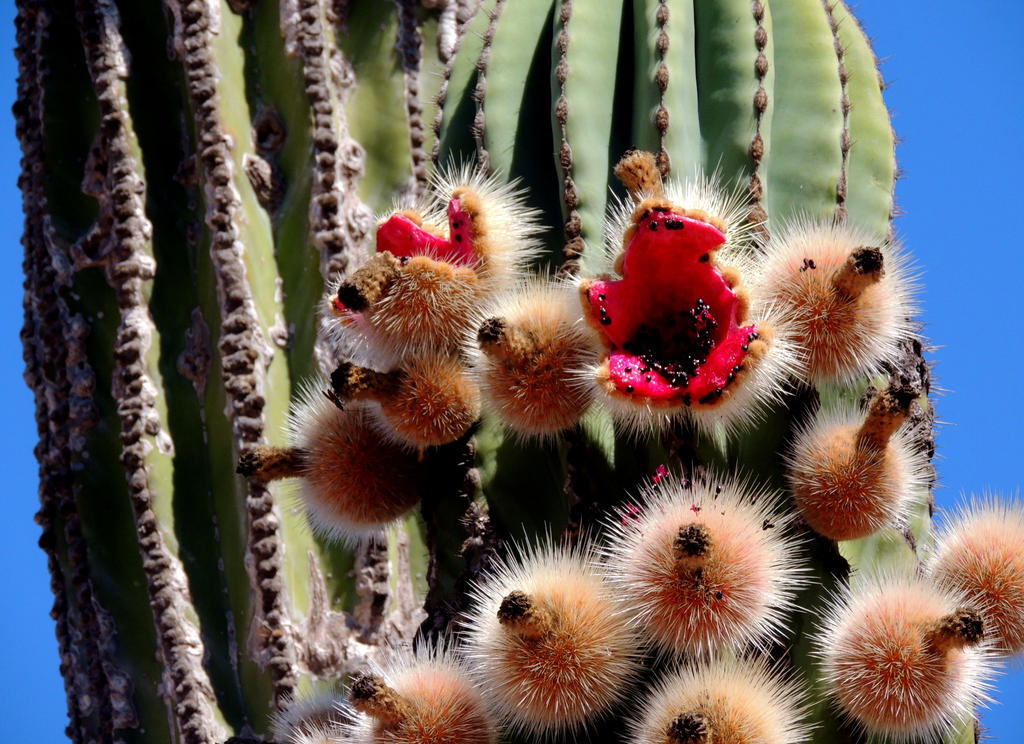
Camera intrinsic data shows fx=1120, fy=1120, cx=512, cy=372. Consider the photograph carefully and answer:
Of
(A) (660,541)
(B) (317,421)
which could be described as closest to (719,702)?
(A) (660,541)

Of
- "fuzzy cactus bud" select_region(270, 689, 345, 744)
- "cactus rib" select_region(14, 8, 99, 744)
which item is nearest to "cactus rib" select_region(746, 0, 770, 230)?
"fuzzy cactus bud" select_region(270, 689, 345, 744)

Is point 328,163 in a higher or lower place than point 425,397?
higher

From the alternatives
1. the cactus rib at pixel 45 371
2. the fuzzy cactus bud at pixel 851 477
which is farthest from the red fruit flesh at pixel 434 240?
the cactus rib at pixel 45 371

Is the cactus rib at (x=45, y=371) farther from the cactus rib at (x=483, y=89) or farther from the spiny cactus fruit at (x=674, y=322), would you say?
the spiny cactus fruit at (x=674, y=322)

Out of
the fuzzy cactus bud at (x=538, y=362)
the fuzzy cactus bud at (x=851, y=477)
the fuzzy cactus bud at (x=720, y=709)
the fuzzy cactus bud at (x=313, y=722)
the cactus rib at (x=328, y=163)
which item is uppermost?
the cactus rib at (x=328, y=163)

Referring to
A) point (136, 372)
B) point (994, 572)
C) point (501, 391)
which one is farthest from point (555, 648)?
point (136, 372)

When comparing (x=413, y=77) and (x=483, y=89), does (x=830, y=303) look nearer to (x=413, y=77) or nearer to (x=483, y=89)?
(x=483, y=89)

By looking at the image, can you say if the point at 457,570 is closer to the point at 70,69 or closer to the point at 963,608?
the point at 963,608
